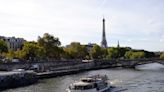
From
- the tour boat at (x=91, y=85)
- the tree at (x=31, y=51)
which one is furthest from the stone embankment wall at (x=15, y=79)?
the tree at (x=31, y=51)

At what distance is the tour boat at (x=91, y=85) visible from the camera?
36.8 meters

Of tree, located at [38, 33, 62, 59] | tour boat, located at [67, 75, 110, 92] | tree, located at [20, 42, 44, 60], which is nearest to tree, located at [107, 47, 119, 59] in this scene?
tree, located at [38, 33, 62, 59]

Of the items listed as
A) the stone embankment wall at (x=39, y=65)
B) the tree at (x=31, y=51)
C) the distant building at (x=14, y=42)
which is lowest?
the stone embankment wall at (x=39, y=65)

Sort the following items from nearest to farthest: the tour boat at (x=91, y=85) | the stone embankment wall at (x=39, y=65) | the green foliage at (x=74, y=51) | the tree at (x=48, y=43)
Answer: the tour boat at (x=91, y=85) < the stone embankment wall at (x=39, y=65) < the tree at (x=48, y=43) < the green foliage at (x=74, y=51)

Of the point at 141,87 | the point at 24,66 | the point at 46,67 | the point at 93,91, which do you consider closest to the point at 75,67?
the point at 46,67

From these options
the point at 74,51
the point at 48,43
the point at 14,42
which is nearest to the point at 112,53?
the point at 74,51

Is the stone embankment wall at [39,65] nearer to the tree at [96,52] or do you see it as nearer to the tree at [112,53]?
the tree at [96,52]

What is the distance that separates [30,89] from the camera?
40.1 metres

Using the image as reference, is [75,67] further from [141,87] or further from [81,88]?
[81,88]

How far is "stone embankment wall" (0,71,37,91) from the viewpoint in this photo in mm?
42500

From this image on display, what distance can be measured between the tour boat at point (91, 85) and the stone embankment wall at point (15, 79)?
7661 millimetres

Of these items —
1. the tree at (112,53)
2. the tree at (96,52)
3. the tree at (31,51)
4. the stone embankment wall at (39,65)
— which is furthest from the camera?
the tree at (112,53)

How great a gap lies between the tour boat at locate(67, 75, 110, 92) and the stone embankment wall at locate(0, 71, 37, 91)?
7661 millimetres

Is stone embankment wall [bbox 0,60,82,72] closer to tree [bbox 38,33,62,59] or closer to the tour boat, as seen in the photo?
tree [bbox 38,33,62,59]
